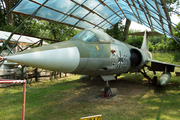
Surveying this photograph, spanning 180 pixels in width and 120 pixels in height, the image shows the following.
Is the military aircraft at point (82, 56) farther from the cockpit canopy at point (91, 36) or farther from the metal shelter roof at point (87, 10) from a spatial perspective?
the metal shelter roof at point (87, 10)

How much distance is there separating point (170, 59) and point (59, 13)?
22.7 metres

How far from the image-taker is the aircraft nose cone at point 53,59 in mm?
2727

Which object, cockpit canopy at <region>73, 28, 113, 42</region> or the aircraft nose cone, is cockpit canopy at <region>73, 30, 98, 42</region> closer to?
cockpit canopy at <region>73, 28, 113, 42</region>

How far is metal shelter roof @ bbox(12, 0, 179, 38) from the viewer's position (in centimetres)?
758

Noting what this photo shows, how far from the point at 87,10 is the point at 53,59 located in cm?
850

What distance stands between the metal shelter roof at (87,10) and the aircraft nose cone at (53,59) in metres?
5.39

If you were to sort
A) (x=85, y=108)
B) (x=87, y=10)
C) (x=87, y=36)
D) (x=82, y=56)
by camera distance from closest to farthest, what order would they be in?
1. (x=82, y=56)
2. (x=87, y=36)
3. (x=85, y=108)
4. (x=87, y=10)

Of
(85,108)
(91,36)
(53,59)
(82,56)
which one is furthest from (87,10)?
(53,59)

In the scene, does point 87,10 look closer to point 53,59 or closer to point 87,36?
point 87,36

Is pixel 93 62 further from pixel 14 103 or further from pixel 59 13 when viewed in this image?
pixel 59 13

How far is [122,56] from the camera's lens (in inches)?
218

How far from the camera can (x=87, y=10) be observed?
34.5ft

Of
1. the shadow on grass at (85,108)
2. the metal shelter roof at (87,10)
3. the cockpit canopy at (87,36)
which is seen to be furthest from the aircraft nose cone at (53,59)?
the metal shelter roof at (87,10)

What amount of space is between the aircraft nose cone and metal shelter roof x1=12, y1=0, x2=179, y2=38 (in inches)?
212
